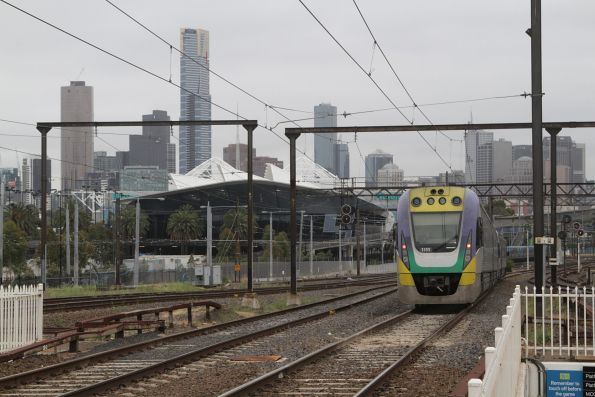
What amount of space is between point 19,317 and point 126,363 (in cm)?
348

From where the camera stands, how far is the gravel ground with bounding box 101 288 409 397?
1223 cm

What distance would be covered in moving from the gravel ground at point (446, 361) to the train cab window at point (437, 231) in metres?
2.66

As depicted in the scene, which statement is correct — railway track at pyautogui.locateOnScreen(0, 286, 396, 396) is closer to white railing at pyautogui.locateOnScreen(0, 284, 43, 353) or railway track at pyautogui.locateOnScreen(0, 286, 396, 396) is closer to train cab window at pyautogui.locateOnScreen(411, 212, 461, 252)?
white railing at pyautogui.locateOnScreen(0, 284, 43, 353)

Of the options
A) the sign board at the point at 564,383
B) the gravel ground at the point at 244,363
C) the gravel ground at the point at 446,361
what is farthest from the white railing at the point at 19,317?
the sign board at the point at 564,383

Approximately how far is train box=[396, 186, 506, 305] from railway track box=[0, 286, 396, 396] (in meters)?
4.20

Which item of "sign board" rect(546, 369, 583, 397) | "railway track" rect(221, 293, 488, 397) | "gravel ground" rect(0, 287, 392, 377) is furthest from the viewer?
"gravel ground" rect(0, 287, 392, 377)

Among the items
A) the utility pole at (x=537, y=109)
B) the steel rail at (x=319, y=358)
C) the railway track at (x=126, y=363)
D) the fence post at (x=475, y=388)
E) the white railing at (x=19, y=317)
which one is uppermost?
the utility pole at (x=537, y=109)

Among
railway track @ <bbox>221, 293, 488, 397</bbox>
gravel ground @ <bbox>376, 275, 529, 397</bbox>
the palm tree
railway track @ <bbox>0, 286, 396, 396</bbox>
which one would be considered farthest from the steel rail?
the palm tree

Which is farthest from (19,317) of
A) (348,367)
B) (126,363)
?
(348,367)

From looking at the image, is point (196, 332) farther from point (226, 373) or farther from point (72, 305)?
point (72, 305)

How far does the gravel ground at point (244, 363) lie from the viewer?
12.2 metres

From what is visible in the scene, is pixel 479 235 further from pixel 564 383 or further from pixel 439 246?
pixel 564 383

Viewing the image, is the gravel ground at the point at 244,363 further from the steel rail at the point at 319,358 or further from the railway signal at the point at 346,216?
the railway signal at the point at 346,216

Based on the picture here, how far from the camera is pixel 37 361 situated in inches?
615
